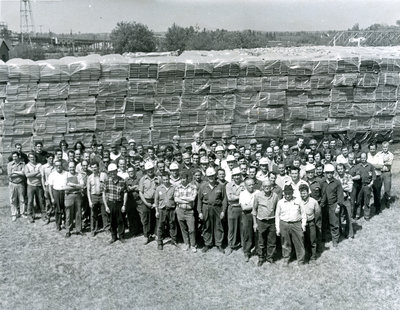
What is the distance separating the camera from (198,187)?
32.8ft

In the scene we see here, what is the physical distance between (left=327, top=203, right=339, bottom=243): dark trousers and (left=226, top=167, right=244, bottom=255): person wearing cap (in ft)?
6.33

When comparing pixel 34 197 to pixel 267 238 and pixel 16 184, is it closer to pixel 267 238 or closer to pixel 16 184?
pixel 16 184

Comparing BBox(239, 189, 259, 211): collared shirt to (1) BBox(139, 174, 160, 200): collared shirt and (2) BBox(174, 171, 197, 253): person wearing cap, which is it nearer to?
(2) BBox(174, 171, 197, 253): person wearing cap

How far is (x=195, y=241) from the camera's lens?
407 inches

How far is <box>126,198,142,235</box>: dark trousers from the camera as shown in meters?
10.7

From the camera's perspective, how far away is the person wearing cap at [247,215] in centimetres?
949

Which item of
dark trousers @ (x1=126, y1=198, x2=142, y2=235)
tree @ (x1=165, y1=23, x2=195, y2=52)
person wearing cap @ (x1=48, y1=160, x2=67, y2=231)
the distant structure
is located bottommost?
dark trousers @ (x1=126, y1=198, x2=142, y2=235)

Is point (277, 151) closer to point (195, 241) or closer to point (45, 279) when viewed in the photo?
point (195, 241)

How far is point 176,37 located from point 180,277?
190 ft

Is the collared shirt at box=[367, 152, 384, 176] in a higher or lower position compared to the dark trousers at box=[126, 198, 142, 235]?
higher

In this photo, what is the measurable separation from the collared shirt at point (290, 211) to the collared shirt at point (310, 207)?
0.14 meters

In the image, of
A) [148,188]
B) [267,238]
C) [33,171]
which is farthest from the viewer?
[33,171]

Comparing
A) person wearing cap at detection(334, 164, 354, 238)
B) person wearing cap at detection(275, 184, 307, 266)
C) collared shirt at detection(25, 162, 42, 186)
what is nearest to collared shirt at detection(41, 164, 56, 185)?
collared shirt at detection(25, 162, 42, 186)

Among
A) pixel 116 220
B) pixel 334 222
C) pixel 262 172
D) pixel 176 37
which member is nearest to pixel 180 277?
pixel 116 220
